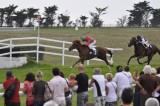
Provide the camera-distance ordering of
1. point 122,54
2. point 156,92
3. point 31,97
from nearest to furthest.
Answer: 1. point 31,97
2. point 156,92
3. point 122,54

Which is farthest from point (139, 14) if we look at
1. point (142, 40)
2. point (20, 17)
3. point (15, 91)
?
point (15, 91)

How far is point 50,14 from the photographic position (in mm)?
99875

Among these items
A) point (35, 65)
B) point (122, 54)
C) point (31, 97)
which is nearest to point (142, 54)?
point (35, 65)

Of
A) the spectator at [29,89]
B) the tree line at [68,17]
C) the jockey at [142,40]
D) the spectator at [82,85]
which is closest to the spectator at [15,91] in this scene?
the spectator at [29,89]

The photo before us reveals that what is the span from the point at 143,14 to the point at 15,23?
91.2ft

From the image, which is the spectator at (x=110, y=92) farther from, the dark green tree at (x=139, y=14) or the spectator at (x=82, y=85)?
the dark green tree at (x=139, y=14)

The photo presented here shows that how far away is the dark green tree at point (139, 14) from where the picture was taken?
10662 cm

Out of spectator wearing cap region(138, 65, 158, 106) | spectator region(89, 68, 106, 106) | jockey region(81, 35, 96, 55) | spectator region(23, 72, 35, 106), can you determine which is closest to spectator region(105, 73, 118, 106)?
spectator region(89, 68, 106, 106)

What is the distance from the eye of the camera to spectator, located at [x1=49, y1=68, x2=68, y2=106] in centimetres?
1435

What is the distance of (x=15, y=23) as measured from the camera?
305 feet

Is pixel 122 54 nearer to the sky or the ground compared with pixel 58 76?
nearer to the ground

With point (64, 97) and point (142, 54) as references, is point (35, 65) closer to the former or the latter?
point (142, 54)

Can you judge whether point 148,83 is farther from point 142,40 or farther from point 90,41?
point 142,40

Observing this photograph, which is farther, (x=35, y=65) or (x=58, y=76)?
(x=35, y=65)
